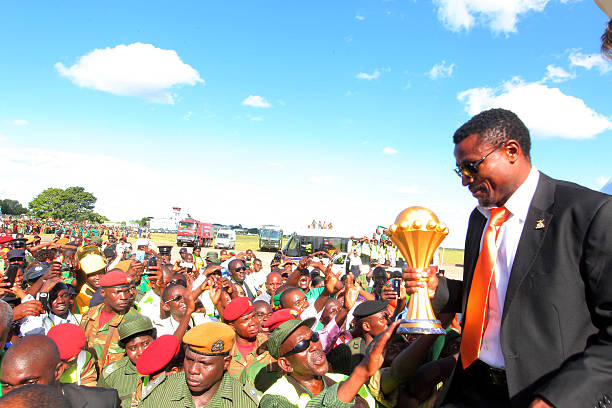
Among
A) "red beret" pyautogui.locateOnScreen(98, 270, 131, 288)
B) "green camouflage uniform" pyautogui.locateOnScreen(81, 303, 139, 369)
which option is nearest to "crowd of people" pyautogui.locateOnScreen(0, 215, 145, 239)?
"green camouflage uniform" pyautogui.locateOnScreen(81, 303, 139, 369)

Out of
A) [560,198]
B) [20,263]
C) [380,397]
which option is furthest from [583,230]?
[20,263]

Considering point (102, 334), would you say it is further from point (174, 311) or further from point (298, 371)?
point (298, 371)

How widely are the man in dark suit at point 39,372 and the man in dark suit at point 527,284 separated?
2.46m

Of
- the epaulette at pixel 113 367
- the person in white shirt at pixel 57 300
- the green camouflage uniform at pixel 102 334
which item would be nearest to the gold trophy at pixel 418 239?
the epaulette at pixel 113 367

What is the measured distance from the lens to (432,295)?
2326 millimetres

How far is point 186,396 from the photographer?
3125mm

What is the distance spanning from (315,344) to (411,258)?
1.36 meters

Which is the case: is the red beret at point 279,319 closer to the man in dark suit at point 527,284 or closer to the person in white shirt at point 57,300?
the man in dark suit at point 527,284

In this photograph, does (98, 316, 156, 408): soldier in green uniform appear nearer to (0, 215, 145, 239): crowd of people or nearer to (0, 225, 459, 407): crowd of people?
(0, 225, 459, 407): crowd of people

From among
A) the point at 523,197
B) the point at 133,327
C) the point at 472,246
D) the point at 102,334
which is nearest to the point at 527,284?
the point at 523,197

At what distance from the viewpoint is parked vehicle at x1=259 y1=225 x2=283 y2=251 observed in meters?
41.2

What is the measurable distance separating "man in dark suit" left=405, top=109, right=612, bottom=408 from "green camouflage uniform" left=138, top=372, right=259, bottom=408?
178 centimetres

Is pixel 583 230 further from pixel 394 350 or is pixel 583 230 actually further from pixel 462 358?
pixel 394 350

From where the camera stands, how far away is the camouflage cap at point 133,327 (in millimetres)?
4180
